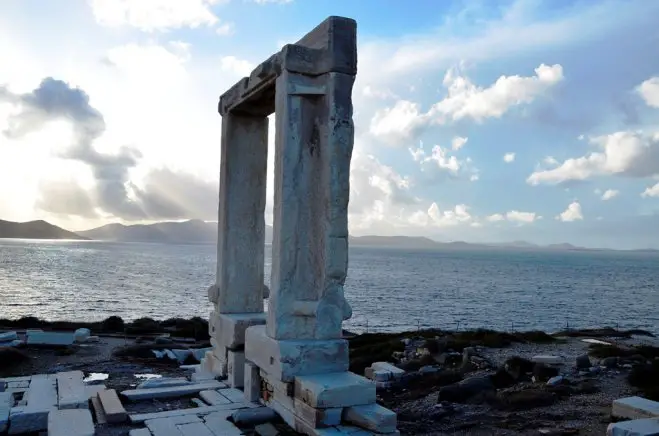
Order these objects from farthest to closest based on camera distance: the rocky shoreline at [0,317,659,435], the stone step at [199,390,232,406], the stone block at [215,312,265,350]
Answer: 1. the rocky shoreline at [0,317,659,435]
2. the stone block at [215,312,265,350]
3. the stone step at [199,390,232,406]

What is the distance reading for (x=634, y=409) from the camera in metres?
9.13

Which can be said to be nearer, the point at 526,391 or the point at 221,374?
the point at 221,374

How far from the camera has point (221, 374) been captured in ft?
30.3

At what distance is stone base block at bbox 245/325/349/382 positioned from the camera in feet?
22.3

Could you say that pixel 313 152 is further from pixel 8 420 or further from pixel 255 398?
pixel 8 420

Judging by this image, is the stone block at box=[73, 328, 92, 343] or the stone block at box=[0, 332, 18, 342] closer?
the stone block at box=[0, 332, 18, 342]

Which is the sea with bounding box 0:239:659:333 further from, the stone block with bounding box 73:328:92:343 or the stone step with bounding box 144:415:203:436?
the stone step with bounding box 144:415:203:436

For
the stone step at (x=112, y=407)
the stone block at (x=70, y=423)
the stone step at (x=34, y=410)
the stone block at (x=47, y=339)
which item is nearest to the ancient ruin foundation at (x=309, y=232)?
the stone step at (x=112, y=407)

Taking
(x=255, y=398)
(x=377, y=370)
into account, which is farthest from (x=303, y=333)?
(x=377, y=370)

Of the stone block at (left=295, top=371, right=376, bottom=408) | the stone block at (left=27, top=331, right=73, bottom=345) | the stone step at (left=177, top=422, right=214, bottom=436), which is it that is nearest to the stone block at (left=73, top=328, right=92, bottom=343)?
the stone block at (left=27, top=331, right=73, bottom=345)

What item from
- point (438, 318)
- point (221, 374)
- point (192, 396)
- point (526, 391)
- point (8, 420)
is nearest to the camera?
point (8, 420)

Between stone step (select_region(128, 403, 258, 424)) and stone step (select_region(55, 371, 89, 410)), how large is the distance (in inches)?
36.2

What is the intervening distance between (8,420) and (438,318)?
1411 inches

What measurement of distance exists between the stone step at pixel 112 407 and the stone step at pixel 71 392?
225mm
